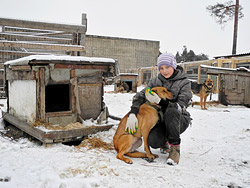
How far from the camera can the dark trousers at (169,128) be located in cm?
271

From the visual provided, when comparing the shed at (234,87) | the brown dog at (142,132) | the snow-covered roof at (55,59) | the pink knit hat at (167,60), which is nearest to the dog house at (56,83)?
the snow-covered roof at (55,59)

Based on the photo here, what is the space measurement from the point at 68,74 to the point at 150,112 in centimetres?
186

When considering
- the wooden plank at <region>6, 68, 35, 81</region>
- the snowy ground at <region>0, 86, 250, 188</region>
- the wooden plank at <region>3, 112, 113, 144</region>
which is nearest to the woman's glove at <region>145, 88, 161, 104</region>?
the snowy ground at <region>0, 86, 250, 188</region>

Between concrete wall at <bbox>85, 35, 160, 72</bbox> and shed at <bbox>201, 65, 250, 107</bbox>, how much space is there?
16.0 meters

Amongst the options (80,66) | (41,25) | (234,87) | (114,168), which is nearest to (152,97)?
(114,168)

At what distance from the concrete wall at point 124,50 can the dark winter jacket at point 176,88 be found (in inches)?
809

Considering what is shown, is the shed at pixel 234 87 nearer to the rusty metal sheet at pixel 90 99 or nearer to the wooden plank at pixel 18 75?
the rusty metal sheet at pixel 90 99

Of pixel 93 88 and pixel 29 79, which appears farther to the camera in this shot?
pixel 93 88

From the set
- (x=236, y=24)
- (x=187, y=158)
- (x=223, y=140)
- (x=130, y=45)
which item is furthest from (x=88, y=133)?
(x=130, y=45)

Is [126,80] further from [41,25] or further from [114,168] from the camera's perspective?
[114,168]

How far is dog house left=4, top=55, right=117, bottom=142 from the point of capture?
363 centimetres

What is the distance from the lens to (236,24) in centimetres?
1716

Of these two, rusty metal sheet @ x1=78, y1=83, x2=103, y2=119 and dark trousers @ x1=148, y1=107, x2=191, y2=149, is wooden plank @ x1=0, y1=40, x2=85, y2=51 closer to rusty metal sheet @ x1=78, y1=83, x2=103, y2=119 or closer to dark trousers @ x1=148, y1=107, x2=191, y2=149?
rusty metal sheet @ x1=78, y1=83, x2=103, y2=119

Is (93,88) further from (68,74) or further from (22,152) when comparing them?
(22,152)
